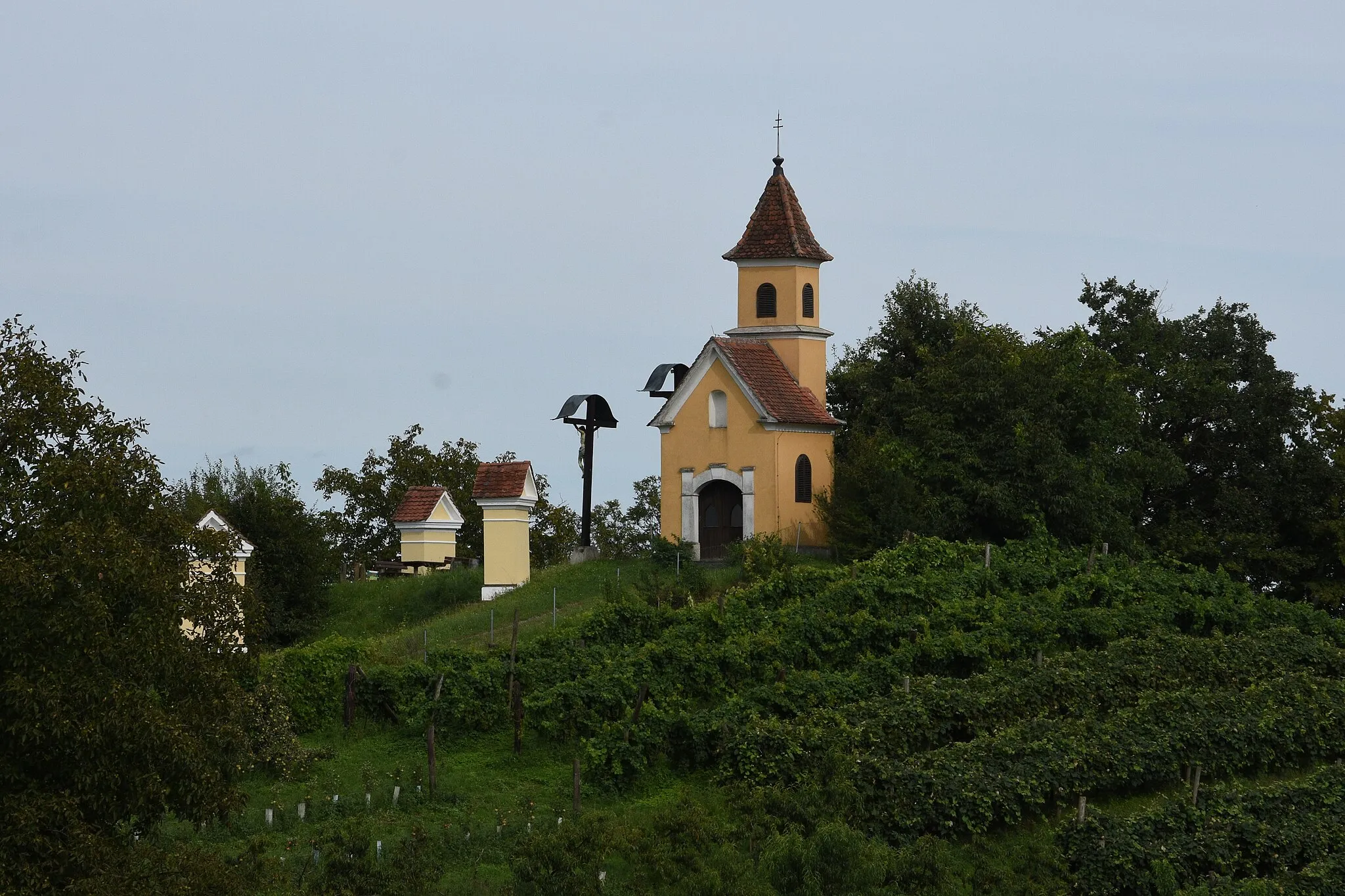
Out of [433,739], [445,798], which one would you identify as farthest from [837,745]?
[433,739]

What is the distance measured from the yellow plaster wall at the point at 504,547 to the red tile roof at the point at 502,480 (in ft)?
1.44

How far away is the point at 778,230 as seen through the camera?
41.4 metres

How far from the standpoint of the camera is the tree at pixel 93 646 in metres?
17.1

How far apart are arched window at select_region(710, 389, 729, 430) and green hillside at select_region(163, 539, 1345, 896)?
17.0ft

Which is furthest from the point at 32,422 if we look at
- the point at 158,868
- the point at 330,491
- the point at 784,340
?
the point at 330,491

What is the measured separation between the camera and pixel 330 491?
5778 cm

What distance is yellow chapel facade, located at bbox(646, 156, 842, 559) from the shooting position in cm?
3975

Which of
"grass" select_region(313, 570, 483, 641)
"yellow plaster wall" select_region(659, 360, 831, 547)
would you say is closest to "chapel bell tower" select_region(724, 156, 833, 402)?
"yellow plaster wall" select_region(659, 360, 831, 547)

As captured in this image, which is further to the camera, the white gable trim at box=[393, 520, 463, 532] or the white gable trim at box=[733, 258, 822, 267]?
the white gable trim at box=[393, 520, 463, 532]

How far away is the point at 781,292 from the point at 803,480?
13.9 ft

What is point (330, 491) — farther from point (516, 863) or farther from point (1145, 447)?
point (516, 863)

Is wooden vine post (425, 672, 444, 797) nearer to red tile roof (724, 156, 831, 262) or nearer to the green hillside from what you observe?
the green hillside

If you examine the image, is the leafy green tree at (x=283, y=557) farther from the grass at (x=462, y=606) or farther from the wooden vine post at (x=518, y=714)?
the wooden vine post at (x=518, y=714)

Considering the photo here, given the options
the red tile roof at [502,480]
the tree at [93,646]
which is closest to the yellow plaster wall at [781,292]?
the red tile roof at [502,480]
